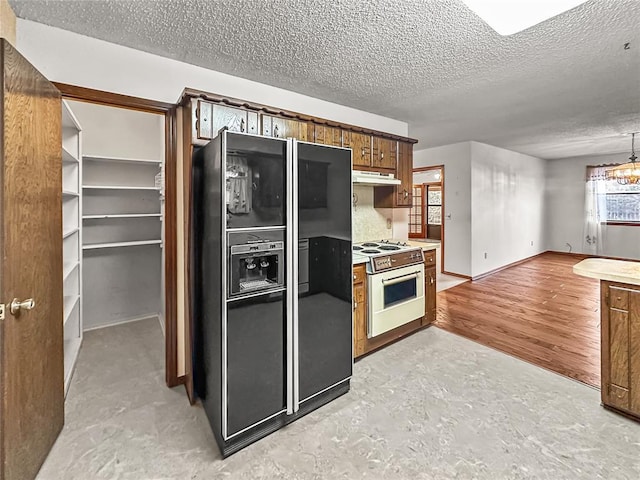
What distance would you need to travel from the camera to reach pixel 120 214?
12.1 feet

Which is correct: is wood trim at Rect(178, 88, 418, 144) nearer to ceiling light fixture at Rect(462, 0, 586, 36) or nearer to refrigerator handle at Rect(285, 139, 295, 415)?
refrigerator handle at Rect(285, 139, 295, 415)

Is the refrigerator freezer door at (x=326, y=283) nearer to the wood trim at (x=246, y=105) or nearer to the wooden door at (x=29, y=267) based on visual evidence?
the wood trim at (x=246, y=105)

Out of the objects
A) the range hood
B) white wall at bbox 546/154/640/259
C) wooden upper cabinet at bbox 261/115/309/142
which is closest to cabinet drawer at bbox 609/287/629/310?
the range hood

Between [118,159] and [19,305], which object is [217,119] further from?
[118,159]

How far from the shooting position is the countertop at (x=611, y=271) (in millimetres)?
1914

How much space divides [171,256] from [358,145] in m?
2.04

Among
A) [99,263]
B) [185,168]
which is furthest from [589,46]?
[99,263]

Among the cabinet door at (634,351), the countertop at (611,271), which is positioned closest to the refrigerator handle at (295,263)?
the countertop at (611,271)

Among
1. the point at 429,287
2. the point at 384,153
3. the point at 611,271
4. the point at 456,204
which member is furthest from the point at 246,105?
the point at 456,204

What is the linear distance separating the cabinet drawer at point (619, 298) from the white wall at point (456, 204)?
12.1 feet

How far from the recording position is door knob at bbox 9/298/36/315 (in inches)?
55.0

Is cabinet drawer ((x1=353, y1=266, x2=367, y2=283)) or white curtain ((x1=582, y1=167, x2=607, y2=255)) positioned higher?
white curtain ((x1=582, y1=167, x2=607, y2=255))

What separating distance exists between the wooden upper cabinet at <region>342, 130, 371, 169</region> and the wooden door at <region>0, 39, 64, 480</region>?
2.20 metres

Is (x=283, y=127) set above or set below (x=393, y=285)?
above
